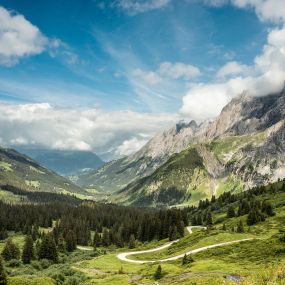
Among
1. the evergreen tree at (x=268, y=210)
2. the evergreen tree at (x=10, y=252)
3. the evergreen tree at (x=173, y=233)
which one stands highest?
the evergreen tree at (x=268, y=210)

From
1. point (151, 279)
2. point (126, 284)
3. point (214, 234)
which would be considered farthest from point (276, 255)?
point (214, 234)

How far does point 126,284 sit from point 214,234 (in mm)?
61568

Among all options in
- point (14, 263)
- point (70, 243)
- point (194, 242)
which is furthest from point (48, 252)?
point (194, 242)

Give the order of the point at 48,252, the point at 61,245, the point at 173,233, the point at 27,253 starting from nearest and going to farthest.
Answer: the point at 27,253
the point at 48,252
the point at 61,245
the point at 173,233

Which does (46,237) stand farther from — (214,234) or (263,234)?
(263,234)

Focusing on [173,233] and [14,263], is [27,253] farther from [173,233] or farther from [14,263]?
[173,233]

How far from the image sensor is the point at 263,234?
119 metres

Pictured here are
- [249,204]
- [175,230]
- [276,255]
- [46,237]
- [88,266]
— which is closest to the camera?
[276,255]

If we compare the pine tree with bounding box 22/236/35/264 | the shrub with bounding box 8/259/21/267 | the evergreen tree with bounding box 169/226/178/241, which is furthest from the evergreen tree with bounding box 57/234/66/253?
the evergreen tree with bounding box 169/226/178/241

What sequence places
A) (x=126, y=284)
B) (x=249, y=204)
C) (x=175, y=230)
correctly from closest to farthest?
(x=126, y=284) < (x=175, y=230) < (x=249, y=204)

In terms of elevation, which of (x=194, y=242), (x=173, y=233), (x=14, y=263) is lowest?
(x=14, y=263)

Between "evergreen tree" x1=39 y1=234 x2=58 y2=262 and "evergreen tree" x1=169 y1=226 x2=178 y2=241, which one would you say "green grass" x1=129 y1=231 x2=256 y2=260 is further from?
"evergreen tree" x1=39 y1=234 x2=58 y2=262

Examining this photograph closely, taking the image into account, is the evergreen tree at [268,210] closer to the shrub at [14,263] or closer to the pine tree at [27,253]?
the pine tree at [27,253]

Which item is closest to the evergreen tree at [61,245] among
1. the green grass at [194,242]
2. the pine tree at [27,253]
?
the pine tree at [27,253]
